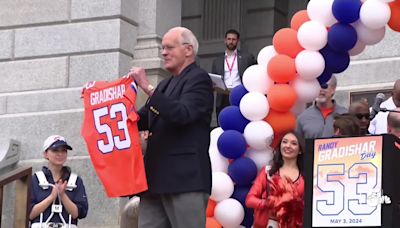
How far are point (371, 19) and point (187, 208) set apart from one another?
291 centimetres

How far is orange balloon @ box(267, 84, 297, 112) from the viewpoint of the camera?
1110cm

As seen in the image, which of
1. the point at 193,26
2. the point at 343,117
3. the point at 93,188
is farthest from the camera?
the point at 193,26

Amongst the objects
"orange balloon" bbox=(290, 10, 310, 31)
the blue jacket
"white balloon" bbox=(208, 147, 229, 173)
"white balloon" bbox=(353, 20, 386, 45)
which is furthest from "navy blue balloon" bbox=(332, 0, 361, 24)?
the blue jacket

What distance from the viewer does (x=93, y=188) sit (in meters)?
15.7

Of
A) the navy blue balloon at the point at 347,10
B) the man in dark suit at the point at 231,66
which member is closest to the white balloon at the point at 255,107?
the navy blue balloon at the point at 347,10

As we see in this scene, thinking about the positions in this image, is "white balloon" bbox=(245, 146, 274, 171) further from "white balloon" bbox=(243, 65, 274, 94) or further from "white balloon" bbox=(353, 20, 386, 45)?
"white balloon" bbox=(353, 20, 386, 45)

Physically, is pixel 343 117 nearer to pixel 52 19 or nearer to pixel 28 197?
pixel 28 197

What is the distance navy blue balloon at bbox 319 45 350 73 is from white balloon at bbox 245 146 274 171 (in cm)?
97

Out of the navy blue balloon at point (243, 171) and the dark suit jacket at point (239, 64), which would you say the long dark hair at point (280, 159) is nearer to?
the navy blue balloon at point (243, 171)

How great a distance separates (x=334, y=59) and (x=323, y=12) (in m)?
0.46

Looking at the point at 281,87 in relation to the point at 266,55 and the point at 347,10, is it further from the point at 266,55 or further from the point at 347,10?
the point at 347,10

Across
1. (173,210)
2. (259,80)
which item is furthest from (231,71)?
(173,210)

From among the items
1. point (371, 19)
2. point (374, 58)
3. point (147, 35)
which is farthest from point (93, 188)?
point (371, 19)

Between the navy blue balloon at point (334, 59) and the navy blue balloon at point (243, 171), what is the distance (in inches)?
46.3
